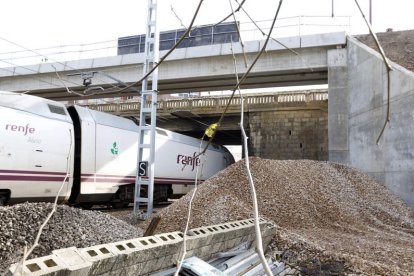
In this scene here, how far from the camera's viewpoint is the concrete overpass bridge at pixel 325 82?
44.7ft

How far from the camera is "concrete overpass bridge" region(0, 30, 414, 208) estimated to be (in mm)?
13625

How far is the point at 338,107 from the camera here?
65.2ft

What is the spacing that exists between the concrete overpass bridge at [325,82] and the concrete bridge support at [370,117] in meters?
0.03

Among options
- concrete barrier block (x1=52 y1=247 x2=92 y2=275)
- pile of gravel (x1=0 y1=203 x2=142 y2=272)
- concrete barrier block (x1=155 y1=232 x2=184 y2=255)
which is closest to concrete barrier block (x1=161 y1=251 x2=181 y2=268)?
concrete barrier block (x1=155 y1=232 x2=184 y2=255)

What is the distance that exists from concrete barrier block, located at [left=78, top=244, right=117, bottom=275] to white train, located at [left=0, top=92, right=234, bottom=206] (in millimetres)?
6903

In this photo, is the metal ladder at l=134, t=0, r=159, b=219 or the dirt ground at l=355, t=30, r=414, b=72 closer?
the metal ladder at l=134, t=0, r=159, b=219

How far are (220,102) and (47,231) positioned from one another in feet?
86.4

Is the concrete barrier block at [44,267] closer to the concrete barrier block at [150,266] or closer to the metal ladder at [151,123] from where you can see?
the concrete barrier block at [150,266]

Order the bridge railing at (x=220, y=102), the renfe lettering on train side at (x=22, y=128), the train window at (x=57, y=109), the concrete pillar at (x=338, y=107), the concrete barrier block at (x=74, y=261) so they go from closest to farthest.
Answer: the concrete barrier block at (x=74, y=261) < the renfe lettering on train side at (x=22, y=128) < the train window at (x=57, y=109) < the concrete pillar at (x=338, y=107) < the bridge railing at (x=220, y=102)

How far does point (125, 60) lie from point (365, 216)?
18.7m

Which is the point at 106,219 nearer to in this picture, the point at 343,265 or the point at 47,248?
the point at 47,248

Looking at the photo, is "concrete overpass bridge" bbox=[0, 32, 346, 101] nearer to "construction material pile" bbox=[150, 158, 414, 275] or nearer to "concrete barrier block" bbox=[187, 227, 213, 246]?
"construction material pile" bbox=[150, 158, 414, 275]

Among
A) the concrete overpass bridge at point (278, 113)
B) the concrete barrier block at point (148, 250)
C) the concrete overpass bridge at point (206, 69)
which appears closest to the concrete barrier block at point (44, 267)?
the concrete barrier block at point (148, 250)

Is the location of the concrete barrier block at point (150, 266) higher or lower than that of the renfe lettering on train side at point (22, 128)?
lower
